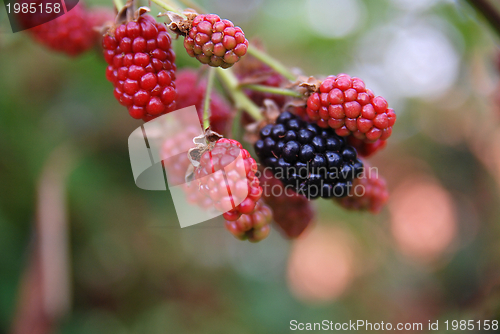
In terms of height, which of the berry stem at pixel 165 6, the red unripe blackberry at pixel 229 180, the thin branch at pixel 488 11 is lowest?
the red unripe blackberry at pixel 229 180

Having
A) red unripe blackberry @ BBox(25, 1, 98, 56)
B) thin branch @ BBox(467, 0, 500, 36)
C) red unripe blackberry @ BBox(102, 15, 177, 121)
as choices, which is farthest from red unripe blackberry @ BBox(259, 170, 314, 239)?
red unripe blackberry @ BBox(25, 1, 98, 56)

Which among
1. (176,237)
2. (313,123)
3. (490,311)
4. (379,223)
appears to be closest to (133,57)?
(313,123)

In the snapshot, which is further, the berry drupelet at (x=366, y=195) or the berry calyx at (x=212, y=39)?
the berry drupelet at (x=366, y=195)

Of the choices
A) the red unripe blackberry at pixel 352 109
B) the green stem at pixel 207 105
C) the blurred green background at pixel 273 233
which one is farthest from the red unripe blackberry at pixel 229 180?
the blurred green background at pixel 273 233

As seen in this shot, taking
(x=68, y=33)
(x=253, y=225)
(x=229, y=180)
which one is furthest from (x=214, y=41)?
(x=68, y=33)

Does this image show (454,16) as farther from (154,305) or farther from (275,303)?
(154,305)

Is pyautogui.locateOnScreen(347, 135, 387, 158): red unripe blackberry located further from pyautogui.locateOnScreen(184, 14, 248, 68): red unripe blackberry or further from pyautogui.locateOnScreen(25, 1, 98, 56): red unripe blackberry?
pyautogui.locateOnScreen(25, 1, 98, 56): red unripe blackberry

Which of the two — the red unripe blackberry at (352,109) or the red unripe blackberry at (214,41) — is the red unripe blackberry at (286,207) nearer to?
the red unripe blackberry at (352,109)
